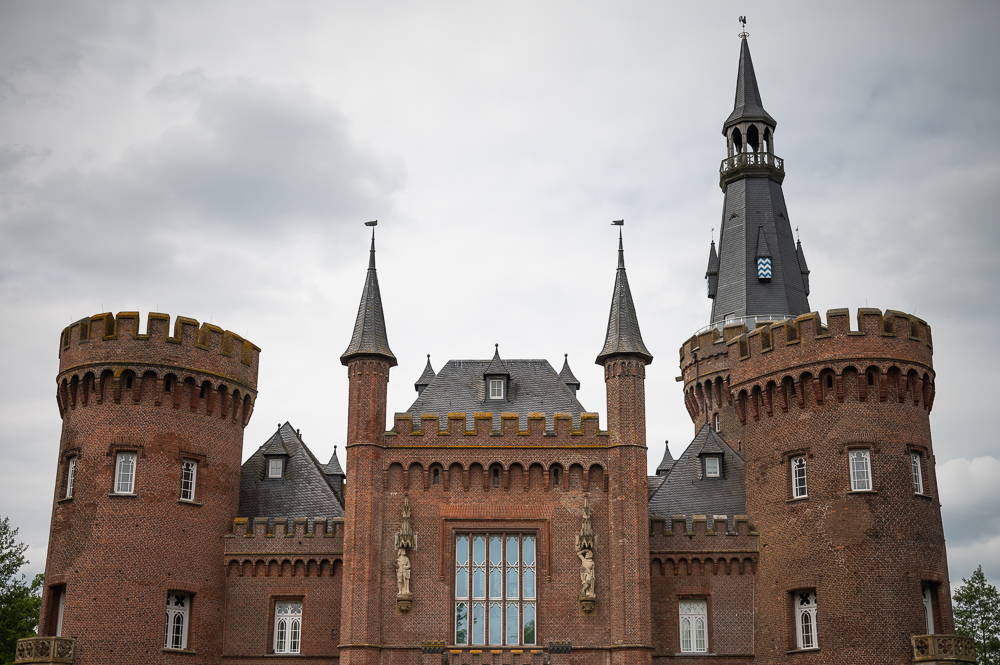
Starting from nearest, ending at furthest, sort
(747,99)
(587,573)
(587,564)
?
(587,573), (587,564), (747,99)

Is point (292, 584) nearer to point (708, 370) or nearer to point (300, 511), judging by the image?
point (300, 511)

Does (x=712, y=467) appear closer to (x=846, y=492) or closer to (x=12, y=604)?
(x=846, y=492)

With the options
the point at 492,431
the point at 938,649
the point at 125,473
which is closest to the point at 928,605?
the point at 938,649

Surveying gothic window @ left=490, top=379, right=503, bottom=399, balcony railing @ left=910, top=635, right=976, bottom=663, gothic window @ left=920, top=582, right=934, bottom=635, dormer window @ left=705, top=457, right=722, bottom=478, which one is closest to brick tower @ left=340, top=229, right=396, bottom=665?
gothic window @ left=490, top=379, right=503, bottom=399

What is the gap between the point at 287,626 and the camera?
1623 inches

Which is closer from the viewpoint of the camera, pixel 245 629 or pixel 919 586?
pixel 919 586

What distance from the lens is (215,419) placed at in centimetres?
4250

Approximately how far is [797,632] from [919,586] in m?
4.59

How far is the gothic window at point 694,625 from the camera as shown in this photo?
40406 mm

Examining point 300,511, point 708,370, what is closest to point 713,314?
point 708,370

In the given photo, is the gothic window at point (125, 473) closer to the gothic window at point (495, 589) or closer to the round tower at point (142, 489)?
the round tower at point (142, 489)

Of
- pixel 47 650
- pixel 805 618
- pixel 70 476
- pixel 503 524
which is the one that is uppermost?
pixel 70 476

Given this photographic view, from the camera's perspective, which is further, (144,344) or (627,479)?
(144,344)

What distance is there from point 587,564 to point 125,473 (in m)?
17.5
